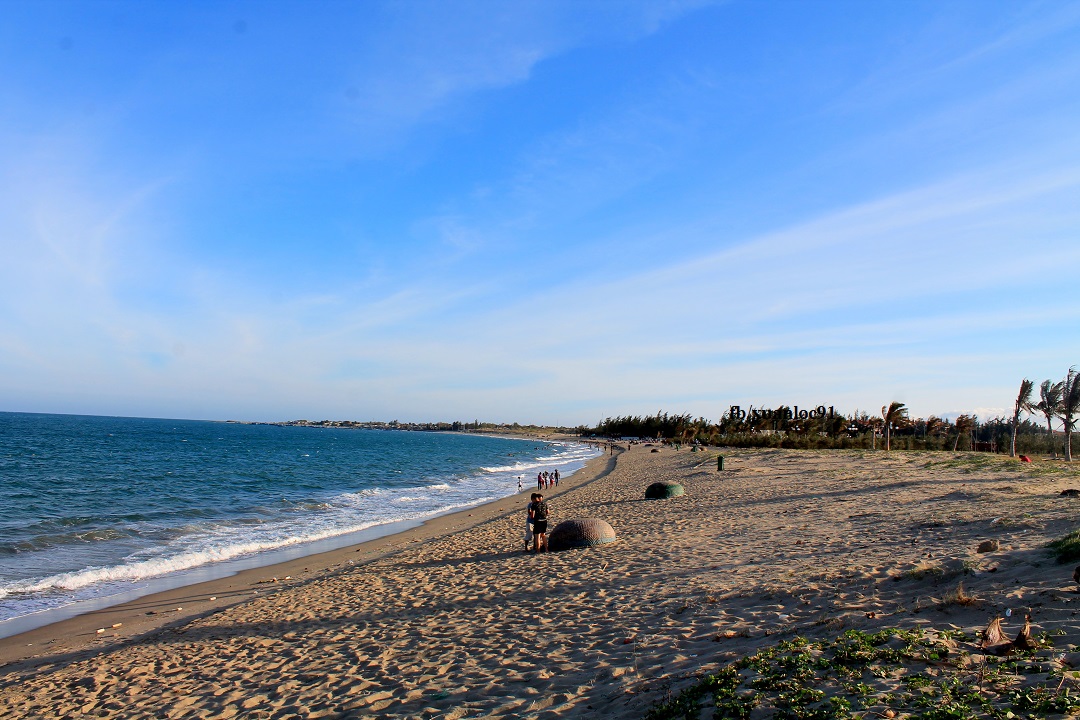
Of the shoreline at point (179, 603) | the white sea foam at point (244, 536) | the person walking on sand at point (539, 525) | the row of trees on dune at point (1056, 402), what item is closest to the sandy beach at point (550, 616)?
the shoreline at point (179, 603)

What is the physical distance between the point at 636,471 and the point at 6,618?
32.6 meters

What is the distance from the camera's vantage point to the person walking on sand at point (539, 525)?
14.1 meters

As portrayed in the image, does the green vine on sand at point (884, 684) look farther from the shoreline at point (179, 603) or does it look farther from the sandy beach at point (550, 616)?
the shoreline at point (179, 603)

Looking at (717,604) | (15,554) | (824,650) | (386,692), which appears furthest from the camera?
(15,554)

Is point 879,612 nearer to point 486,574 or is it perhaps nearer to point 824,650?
point 824,650

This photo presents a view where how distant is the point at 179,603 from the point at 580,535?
8375 mm

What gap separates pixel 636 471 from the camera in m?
40.0

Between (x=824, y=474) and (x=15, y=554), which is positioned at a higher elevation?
(x=824, y=474)

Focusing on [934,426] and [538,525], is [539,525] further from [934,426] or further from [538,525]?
[934,426]

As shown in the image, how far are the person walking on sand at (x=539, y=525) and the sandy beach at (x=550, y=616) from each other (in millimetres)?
831

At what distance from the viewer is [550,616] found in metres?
8.74

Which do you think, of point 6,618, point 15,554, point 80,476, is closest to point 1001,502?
point 6,618

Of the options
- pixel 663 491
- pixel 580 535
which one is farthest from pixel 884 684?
pixel 663 491

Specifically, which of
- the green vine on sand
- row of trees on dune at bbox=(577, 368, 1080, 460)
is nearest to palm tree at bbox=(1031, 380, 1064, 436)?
row of trees on dune at bbox=(577, 368, 1080, 460)
